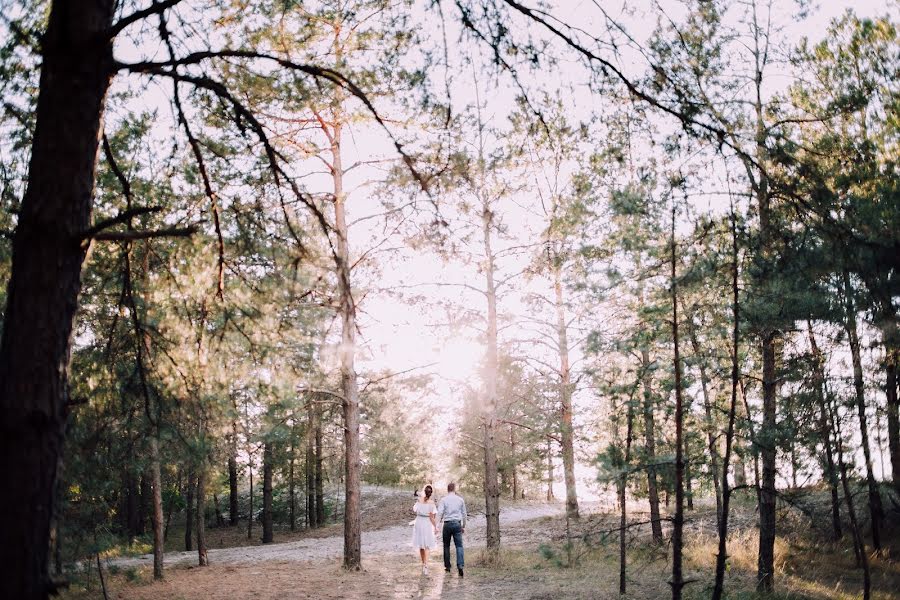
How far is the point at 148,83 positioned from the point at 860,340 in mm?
9083

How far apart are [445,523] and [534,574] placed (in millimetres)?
2001

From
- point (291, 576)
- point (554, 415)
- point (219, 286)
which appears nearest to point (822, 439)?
point (554, 415)

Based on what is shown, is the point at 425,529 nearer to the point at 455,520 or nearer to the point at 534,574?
the point at 455,520

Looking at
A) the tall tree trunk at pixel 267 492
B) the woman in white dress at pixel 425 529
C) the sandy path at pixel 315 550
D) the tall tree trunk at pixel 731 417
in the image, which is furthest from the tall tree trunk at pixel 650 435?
the tall tree trunk at pixel 267 492

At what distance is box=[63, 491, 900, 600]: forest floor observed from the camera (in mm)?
9086

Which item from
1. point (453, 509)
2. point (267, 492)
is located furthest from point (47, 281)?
point (267, 492)

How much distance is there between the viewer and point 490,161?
3.65m

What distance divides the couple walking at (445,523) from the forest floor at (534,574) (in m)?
0.40

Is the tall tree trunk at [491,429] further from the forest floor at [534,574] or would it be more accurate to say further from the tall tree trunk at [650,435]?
the tall tree trunk at [650,435]

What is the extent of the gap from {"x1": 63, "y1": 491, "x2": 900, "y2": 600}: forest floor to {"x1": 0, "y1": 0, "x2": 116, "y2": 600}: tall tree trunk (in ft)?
17.9

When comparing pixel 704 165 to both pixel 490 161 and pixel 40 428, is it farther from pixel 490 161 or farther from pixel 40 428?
pixel 40 428

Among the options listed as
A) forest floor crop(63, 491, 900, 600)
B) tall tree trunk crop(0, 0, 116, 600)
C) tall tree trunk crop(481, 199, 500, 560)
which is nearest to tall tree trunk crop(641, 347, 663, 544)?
forest floor crop(63, 491, 900, 600)

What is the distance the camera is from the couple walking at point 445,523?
1087 cm

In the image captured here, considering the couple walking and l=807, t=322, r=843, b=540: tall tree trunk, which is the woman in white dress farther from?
l=807, t=322, r=843, b=540: tall tree trunk
